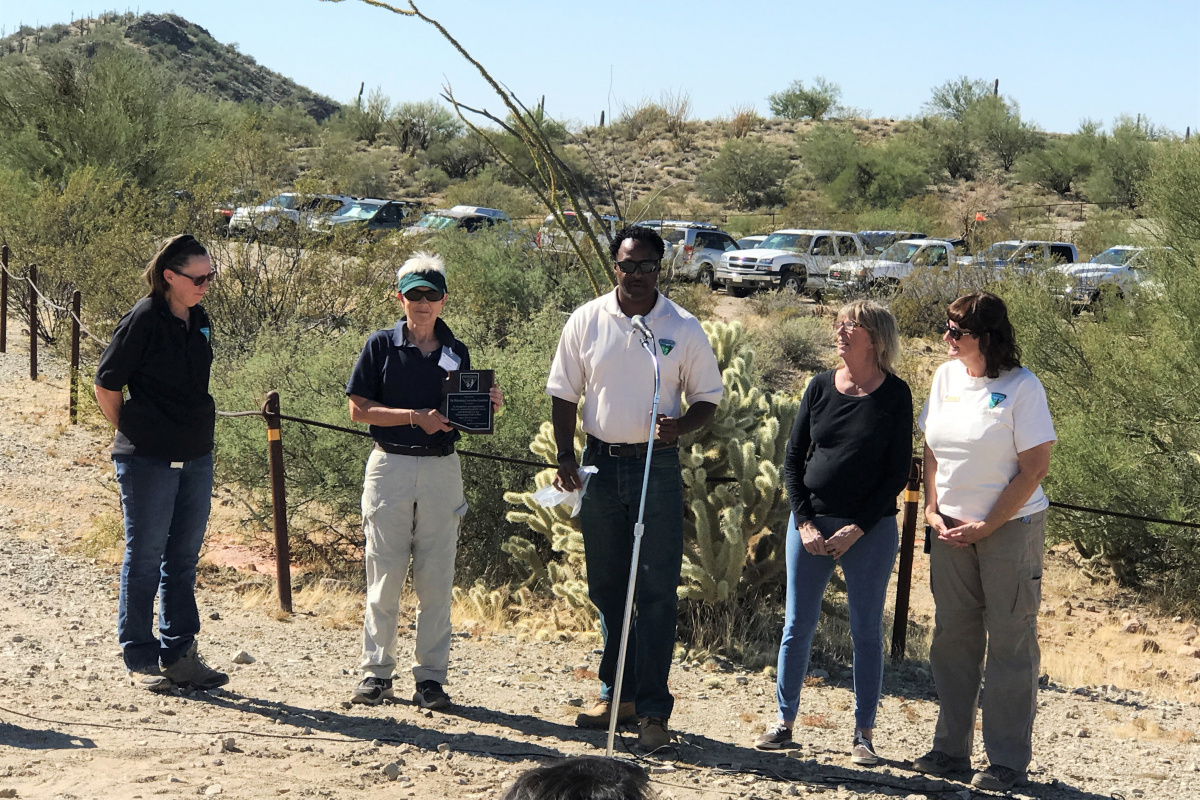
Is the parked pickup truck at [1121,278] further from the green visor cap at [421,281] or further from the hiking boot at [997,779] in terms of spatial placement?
the green visor cap at [421,281]

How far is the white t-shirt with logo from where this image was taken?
4.02 meters

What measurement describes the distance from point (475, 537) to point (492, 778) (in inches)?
159

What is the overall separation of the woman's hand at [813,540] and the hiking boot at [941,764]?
2.80 ft

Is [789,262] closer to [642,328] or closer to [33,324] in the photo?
[33,324]

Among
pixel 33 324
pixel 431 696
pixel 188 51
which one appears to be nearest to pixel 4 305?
pixel 33 324

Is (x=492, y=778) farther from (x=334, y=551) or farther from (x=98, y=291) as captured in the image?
(x=98, y=291)

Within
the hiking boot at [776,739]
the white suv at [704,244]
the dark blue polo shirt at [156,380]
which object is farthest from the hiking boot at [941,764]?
the white suv at [704,244]

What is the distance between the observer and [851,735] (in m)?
4.90

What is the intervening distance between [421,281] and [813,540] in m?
1.77

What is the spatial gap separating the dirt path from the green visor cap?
5.49 ft

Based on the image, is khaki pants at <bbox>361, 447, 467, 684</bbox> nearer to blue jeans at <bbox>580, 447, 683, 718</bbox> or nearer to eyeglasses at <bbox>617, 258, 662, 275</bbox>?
blue jeans at <bbox>580, 447, 683, 718</bbox>

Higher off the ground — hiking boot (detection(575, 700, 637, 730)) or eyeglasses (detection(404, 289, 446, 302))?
eyeglasses (detection(404, 289, 446, 302))

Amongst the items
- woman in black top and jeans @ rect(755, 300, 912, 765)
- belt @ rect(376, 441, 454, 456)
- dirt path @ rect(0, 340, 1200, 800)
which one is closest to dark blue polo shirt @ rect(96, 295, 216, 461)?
belt @ rect(376, 441, 454, 456)

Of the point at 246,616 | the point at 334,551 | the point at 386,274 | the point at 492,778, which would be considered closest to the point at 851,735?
the point at 492,778
